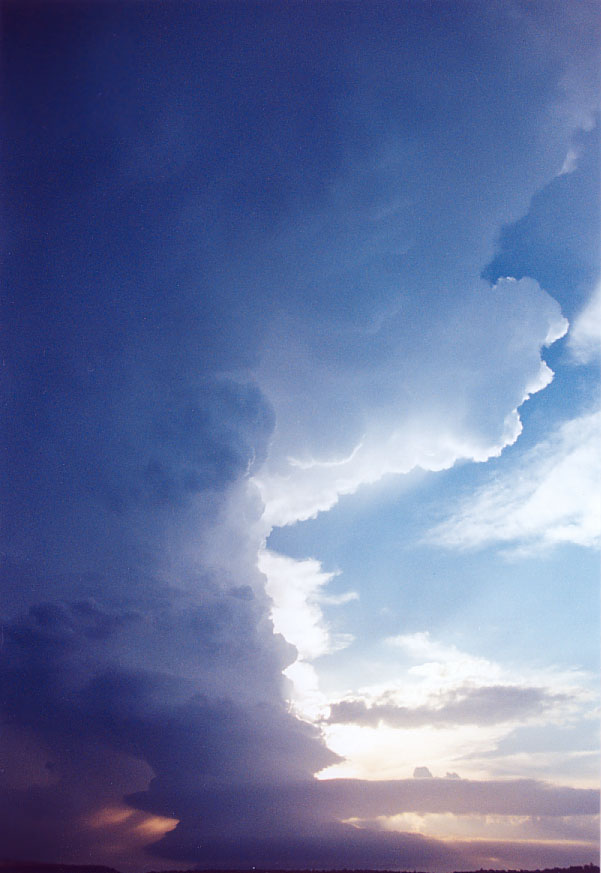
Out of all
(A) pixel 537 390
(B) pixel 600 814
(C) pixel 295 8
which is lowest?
(B) pixel 600 814

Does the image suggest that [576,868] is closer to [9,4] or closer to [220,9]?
[220,9]

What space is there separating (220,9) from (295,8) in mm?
1241

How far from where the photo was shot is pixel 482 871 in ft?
35.0

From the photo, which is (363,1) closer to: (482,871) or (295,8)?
(295,8)

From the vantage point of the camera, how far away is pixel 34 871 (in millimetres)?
11188

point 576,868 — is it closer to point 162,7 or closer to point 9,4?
point 162,7

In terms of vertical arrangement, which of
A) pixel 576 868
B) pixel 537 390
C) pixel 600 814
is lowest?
pixel 576 868

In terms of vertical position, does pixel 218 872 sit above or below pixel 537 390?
below

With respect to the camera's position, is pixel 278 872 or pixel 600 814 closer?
pixel 600 814

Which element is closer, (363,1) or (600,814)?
(600,814)

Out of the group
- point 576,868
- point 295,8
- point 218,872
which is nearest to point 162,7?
point 295,8

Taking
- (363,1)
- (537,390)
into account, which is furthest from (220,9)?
(537,390)

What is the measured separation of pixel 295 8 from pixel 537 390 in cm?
735

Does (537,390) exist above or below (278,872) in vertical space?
above
